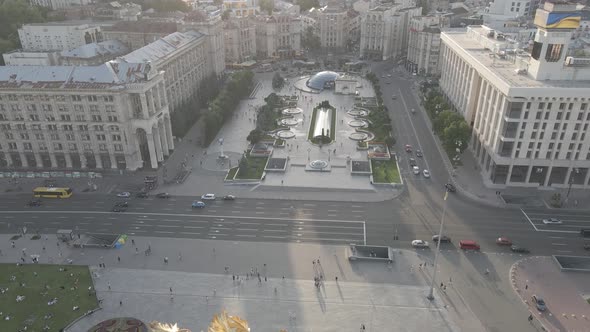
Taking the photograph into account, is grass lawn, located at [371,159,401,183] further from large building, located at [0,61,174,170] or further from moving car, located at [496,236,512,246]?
large building, located at [0,61,174,170]

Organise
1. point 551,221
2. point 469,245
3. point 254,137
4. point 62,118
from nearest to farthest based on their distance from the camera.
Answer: point 469,245
point 551,221
point 62,118
point 254,137

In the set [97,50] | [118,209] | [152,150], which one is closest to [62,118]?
[152,150]

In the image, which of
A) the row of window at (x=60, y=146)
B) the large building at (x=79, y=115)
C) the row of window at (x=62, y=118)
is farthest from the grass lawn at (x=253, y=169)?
the row of window at (x=62, y=118)

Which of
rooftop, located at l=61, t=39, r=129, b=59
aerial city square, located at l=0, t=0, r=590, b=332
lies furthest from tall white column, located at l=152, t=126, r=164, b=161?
rooftop, located at l=61, t=39, r=129, b=59

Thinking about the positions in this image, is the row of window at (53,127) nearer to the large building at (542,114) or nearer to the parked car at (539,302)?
the large building at (542,114)

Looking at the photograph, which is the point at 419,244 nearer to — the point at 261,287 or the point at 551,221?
the point at 551,221

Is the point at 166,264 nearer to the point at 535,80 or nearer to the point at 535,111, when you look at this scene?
the point at 535,111
